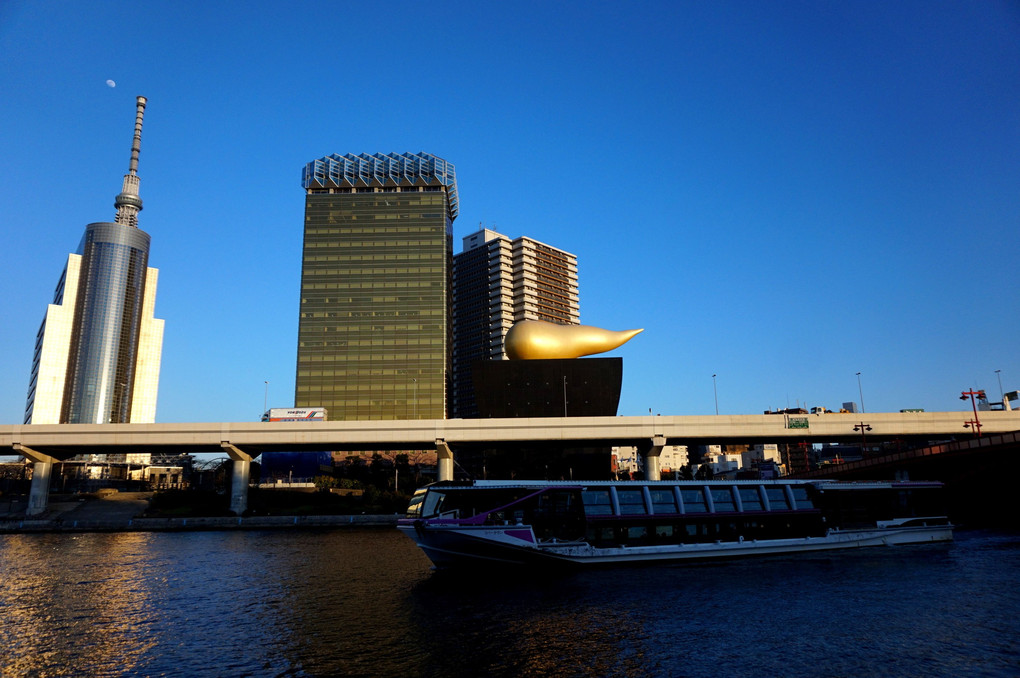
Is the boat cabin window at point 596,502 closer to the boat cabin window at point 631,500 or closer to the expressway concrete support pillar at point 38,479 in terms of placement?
the boat cabin window at point 631,500

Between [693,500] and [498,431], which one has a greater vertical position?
[498,431]

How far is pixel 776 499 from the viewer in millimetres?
42875

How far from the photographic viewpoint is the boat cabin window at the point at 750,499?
41.8 m

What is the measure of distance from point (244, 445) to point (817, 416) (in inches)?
2833

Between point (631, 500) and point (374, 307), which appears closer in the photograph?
point (631, 500)

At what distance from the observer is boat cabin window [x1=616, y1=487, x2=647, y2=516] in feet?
124

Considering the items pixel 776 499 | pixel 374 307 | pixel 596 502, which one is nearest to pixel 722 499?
pixel 776 499

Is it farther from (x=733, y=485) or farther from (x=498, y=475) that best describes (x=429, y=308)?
(x=733, y=485)

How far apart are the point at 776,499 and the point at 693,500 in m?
6.64

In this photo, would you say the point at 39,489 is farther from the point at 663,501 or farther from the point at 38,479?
the point at 663,501

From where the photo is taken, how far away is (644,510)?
3847 centimetres

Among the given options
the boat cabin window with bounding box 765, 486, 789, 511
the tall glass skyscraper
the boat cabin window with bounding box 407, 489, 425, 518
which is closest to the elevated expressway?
the boat cabin window with bounding box 765, 486, 789, 511

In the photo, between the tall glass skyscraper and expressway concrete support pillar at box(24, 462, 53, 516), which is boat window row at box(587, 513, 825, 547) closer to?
expressway concrete support pillar at box(24, 462, 53, 516)

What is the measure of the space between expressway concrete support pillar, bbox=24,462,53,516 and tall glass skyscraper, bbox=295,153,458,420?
7759cm
